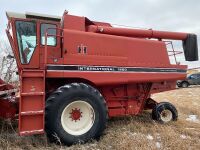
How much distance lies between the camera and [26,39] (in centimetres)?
662

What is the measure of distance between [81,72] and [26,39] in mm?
1429

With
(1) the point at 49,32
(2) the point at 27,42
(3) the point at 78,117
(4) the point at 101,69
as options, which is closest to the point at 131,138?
(3) the point at 78,117

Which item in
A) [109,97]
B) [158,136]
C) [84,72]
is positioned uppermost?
[84,72]

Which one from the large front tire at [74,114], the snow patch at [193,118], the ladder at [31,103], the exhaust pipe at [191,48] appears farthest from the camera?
the snow patch at [193,118]

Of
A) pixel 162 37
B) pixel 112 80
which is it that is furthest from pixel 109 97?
pixel 162 37

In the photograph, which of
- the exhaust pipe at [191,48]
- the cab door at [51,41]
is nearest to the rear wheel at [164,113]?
the exhaust pipe at [191,48]

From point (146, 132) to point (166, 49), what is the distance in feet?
8.73

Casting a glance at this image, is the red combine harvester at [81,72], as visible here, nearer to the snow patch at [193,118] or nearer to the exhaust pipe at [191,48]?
the exhaust pipe at [191,48]

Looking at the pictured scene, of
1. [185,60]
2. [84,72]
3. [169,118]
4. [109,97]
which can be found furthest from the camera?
[185,60]

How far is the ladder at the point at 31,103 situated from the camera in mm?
5492

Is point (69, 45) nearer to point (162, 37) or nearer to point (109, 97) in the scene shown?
point (109, 97)

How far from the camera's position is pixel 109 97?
7.57 m

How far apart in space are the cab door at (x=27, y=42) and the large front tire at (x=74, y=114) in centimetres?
114

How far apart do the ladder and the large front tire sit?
0.56ft
